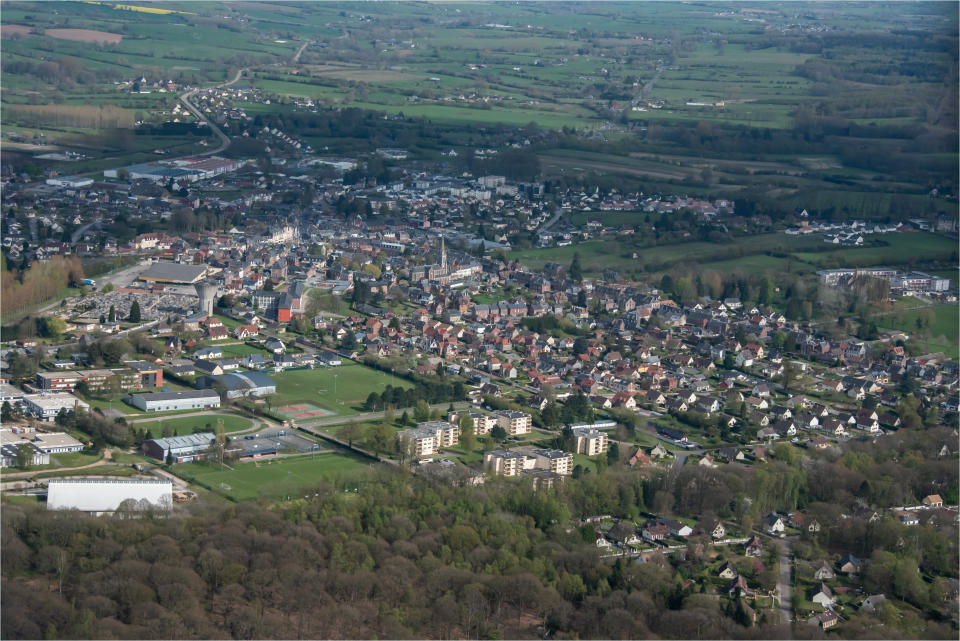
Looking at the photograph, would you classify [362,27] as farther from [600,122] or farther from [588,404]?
[588,404]

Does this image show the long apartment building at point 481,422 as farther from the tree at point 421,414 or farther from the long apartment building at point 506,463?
the long apartment building at point 506,463

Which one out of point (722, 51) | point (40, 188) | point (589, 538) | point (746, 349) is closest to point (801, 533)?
point (589, 538)

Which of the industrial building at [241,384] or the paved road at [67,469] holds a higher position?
the paved road at [67,469]

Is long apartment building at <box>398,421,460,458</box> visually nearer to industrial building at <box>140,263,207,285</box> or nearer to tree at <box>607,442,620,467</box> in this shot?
tree at <box>607,442,620,467</box>

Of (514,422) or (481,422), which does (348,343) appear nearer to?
(481,422)

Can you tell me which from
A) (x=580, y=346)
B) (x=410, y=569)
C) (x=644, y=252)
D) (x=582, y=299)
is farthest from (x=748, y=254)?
(x=410, y=569)

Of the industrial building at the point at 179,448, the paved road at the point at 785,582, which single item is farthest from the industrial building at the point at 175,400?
the paved road at the point at 785,582

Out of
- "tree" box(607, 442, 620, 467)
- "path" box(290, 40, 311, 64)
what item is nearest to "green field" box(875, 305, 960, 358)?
"tree" box(607, 442, 620, 467)

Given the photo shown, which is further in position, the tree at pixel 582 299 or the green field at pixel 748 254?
the green field at pixel 748 254
